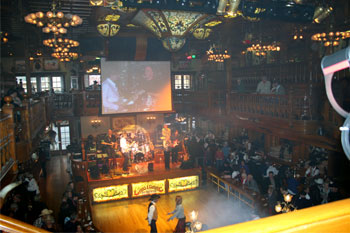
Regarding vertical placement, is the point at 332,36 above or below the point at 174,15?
below

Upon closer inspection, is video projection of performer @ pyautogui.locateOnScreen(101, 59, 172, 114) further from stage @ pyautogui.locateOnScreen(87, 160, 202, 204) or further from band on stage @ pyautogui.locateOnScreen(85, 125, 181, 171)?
stage @ pyautogui.locateOnScreen(87, 160, 202, 204)

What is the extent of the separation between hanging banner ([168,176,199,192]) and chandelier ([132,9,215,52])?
6.83 metres

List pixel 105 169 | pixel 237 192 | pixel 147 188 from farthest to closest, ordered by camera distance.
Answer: pixel 147 188, pixel 105 169, pixel 237 192

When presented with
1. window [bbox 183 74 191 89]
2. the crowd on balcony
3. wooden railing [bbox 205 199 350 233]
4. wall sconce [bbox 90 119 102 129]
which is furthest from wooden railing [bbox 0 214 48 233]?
window [bbox 183 74 191 89]

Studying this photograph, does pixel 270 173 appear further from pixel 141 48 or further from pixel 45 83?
pixel 45 83

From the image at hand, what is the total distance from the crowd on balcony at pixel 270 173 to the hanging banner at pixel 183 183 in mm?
792

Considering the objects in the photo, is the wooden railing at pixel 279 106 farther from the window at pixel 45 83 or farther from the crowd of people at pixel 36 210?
the window at pixel 45 83

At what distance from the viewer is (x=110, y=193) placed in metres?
11.9

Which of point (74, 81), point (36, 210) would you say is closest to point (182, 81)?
point (74, 81)

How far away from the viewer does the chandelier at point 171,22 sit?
737 centimetres

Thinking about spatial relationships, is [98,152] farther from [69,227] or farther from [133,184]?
[69,227]

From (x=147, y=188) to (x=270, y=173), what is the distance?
5.65m

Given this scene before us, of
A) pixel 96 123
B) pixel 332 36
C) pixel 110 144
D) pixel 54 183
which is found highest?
pixel 332 36

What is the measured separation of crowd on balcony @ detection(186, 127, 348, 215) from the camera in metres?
7.65
